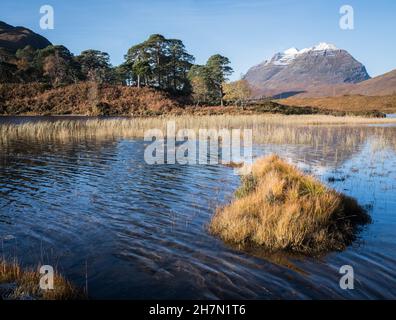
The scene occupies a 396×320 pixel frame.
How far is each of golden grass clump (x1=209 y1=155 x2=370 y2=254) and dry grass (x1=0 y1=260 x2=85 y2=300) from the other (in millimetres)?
3254

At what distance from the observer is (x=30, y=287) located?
4637 millimetres

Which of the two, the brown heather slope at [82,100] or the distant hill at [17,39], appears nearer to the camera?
the brown heather slope at [82,100]

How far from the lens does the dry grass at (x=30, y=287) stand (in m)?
4.48

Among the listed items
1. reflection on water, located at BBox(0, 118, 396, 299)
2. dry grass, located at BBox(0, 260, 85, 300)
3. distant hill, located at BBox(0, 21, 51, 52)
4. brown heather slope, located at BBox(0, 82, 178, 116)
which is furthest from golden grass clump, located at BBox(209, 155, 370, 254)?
distant hill, located at BBox(0, 21, 51, 52)

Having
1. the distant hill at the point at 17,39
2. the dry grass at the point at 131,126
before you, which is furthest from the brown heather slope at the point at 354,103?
the distant hill at the point at 17,39

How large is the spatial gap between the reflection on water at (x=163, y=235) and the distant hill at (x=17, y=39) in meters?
171

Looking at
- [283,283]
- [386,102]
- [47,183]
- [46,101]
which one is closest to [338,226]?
[283,283]

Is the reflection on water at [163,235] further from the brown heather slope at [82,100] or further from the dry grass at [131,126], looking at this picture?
the brown heather slope at [82,100]

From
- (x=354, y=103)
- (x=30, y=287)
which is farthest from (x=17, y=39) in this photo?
(x=30, y=287)

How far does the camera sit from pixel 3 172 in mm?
13766

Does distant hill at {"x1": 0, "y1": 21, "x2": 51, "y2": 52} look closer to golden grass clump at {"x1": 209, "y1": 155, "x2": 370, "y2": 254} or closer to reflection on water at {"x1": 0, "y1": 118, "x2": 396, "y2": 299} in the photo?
reflection on water at {"x1": 0, "y1": 118, "x2": 396, "y2": 299}

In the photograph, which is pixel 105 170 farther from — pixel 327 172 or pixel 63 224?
pixel 327 172
